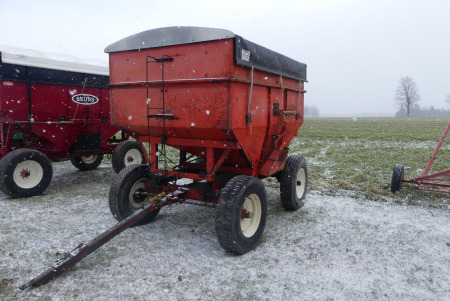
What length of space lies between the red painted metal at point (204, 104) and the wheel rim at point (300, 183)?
2.96ft

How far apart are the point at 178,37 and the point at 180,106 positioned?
829 millimetres

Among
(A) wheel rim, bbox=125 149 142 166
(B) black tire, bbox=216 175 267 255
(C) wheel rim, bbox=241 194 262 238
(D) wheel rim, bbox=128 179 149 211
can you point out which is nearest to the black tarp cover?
(B) black tire, bbox=216 175 267 255

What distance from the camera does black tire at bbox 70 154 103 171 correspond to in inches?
346

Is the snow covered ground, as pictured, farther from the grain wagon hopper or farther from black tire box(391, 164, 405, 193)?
black tire box(391, 164, 405, 193)

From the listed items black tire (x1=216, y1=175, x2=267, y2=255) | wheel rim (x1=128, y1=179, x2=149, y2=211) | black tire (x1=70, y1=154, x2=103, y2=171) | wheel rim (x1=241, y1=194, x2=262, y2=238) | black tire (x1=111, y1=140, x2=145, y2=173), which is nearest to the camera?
black tire (x1=216, y1=175, x2=267, y2=255)

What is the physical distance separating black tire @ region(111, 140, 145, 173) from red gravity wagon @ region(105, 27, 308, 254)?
3.05 meters

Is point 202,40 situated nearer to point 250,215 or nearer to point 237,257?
point 250,215

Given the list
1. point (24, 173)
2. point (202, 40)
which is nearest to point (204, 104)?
point (202, 40)

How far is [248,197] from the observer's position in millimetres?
4121

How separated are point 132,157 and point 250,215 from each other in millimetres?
4855

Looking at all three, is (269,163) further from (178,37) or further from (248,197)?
(178,37)

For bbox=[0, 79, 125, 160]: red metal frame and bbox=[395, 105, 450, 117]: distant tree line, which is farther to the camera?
bbox=[395, 105, 450, 117]: distant tree line

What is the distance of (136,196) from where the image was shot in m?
4.76

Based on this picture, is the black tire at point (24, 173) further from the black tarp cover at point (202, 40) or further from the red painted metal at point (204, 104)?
the black tarp cover at point (202, 40)
